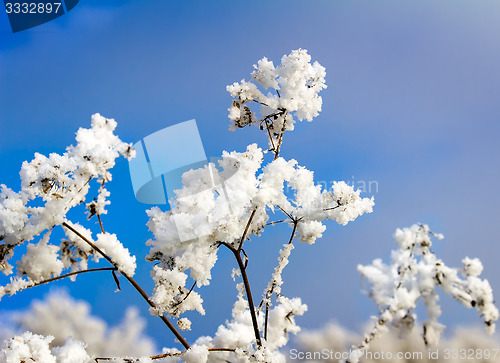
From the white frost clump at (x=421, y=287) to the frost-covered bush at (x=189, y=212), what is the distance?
586 mm

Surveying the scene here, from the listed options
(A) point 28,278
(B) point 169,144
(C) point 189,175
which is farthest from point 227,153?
(A) point 28,278

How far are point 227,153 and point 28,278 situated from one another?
0.75m

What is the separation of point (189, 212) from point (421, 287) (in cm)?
117

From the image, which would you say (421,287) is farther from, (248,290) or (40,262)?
(40,262)

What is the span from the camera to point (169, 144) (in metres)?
A: 1.54

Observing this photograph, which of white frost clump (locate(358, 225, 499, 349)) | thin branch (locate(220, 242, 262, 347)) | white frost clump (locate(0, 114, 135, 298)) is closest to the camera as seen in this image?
white frost clump (locate(0, 114, 135, 298))

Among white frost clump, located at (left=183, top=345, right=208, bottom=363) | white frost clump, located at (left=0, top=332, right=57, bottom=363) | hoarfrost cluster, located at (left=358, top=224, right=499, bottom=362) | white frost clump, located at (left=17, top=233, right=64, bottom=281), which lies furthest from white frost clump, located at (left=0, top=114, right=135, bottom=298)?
hoarfrost cluster, located at (left=358, top=224, right=499, bottom=362)

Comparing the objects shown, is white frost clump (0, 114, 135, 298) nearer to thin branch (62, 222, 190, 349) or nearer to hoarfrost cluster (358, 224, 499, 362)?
thin branch (62, 222, 190, 349)

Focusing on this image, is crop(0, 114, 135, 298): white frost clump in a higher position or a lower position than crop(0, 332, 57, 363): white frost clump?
higher

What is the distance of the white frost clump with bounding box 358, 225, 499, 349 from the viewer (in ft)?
5.54

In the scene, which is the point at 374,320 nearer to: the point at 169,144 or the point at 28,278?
the point at 169,144

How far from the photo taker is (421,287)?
1.80 metres

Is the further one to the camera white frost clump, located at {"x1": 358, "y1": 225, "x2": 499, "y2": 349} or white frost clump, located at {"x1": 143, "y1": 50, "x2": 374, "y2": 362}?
white frost clump, located at {"x1": 358, "y1": 225, "x2": 499, "y2": 349}

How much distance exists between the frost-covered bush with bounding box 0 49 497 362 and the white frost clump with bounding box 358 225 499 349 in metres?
0.59
